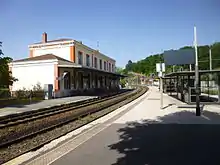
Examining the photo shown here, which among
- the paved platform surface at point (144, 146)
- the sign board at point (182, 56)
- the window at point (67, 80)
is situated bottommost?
the paved platform surface at point (144, 146)

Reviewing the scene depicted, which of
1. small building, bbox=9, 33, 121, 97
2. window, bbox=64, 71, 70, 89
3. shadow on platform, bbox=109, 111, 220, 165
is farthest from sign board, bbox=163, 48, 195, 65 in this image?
window, bbox=64, 71, 70, 89

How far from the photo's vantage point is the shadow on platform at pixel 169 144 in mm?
5637

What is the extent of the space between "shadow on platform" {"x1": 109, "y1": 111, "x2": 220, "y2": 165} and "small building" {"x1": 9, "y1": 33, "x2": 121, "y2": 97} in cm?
2185

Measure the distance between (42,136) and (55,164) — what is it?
12.1ft

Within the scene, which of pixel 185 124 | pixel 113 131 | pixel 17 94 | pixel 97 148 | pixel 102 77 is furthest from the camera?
pixel 102 77

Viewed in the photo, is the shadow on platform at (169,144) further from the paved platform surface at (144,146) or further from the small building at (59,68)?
the small building at (59,68)

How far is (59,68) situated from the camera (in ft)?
104

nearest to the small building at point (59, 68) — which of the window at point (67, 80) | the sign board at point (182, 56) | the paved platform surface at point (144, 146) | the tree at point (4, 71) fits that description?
the window at point (67, 80)

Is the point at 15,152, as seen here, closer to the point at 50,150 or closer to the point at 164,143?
the point at 50,150

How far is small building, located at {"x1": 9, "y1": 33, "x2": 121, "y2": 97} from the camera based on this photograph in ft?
103

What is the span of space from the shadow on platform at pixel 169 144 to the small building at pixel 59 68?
2185 cm

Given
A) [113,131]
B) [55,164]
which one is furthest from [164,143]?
[55,164]

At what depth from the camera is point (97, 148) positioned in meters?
6.86

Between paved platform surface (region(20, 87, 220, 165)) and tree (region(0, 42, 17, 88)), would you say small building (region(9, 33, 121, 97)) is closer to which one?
tree (region(0, 42, 17, 88))
